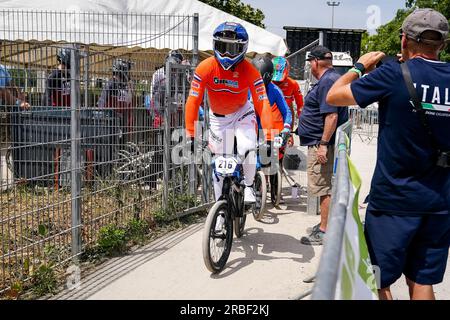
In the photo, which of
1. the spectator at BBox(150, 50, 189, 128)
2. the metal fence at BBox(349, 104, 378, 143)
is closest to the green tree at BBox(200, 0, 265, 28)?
the metal fence at BBox(349, 104, 378, 143)

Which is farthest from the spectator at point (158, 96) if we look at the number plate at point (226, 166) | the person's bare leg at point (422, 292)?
the person's bare leg at point (422, 292)

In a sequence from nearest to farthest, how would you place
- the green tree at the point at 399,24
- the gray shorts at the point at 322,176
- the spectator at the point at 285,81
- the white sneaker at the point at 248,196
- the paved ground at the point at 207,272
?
the paved ground at the point at 207,272, the white sneaker at the point at 248,196, the gray shorts at the point at 322,176, the spectator at the point at 285,81, the green tree at the point at 399,24

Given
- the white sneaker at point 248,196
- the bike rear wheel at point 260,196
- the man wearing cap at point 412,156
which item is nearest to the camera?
the man wearing cap at point 412,156

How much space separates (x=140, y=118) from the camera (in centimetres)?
548

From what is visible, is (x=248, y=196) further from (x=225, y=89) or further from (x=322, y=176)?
(x=225, y=89)

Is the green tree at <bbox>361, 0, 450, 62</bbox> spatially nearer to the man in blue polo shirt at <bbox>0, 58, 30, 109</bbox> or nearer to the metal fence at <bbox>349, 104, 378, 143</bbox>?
the metal fence at <bbox>349, 104, 378, 143</bbox>

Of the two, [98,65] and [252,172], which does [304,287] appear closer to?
[252,172]

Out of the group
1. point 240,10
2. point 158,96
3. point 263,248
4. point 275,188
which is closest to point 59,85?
point 158,96

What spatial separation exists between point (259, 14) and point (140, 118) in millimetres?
27920

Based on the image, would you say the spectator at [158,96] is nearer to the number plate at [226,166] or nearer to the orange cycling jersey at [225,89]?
the orange cycling jersey at [225,89]

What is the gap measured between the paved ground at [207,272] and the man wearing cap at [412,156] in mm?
1294

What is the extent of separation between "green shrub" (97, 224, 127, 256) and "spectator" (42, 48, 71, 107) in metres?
1.36

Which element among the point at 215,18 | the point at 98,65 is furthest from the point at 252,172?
the point at 215,18

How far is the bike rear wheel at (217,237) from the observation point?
4.27m
